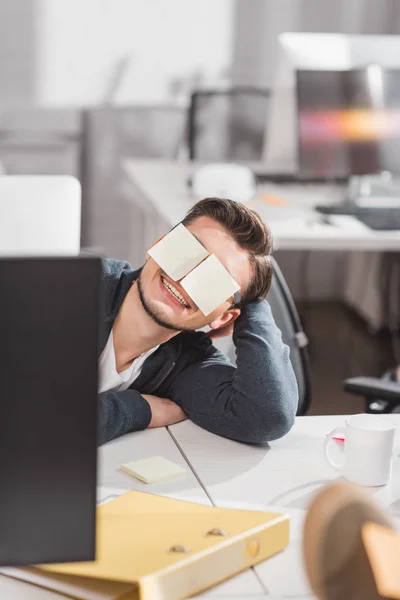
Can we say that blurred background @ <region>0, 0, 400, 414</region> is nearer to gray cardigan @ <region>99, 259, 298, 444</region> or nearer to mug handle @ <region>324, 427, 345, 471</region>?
gray cardigan @ <region>99, 259, 298, 444</region>

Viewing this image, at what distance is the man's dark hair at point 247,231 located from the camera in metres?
1.52

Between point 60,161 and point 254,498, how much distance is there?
11.5ft

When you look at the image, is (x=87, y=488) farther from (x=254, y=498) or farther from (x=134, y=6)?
(x=134, y=6)

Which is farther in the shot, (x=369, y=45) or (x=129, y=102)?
(x=129, y=102)

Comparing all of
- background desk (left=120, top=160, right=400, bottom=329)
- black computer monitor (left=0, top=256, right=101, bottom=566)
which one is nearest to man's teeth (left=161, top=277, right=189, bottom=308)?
black computer monitor (left=0, top=256, right=101, bottom=566)

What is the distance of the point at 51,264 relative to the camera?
2.50 ft

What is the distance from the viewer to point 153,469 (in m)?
1.31

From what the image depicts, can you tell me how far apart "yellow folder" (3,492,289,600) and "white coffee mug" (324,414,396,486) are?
233mm

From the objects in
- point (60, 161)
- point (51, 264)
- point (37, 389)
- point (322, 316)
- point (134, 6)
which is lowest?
point (322, 316)

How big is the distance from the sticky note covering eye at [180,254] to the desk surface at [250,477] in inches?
9.9

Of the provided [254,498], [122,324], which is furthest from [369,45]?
[254,498]

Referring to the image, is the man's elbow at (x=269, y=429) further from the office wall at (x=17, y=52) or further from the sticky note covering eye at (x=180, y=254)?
the office wall at (x=17, y=52)

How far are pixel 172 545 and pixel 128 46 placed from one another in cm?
386

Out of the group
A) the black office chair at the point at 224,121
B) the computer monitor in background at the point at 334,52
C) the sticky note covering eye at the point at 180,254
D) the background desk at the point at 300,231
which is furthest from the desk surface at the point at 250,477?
the black office chair at the point at 224,121
